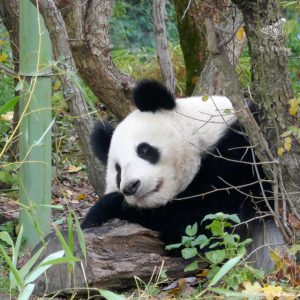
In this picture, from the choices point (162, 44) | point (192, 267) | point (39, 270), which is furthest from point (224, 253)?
point (162, 44)

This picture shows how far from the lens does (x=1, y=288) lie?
3930 millimetres

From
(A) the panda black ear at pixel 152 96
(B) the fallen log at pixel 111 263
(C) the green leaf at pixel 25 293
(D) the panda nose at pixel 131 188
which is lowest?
(B) the fallen log at pixel 111 263

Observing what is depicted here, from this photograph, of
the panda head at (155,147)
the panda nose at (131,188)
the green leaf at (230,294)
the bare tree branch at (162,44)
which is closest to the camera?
the green leaf at (230,294)

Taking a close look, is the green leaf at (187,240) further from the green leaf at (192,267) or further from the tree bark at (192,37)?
the tree bark at (192,37)

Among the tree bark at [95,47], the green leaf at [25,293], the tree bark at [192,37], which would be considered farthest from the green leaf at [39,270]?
the tree bark at [192,37]

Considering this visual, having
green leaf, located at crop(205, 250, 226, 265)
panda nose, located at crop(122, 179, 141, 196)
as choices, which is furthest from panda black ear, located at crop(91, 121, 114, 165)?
green leaf, located at crop(205, 250, 226, 265)

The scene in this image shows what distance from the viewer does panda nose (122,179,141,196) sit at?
388 centimetres

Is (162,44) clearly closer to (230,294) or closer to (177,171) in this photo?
(177,171)

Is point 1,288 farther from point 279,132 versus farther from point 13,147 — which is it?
point 13,147

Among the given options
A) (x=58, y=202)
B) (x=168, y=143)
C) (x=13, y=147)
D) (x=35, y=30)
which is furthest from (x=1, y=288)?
(x=13, y=147)

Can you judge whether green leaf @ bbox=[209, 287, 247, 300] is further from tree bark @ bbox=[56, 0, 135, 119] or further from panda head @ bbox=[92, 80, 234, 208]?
tree bark @ bbox=[56, 0, 135, 119]

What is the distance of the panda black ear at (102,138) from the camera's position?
14.4 ft

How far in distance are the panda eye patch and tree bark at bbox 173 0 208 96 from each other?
2.13 metres

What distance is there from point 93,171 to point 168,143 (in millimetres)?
1133
